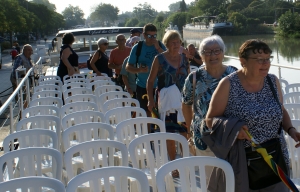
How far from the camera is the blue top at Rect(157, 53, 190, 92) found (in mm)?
4656

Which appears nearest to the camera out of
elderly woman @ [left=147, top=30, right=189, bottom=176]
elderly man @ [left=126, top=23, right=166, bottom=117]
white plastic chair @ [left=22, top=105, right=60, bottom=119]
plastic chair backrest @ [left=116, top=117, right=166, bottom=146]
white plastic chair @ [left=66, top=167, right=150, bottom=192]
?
white plastic chair @ [left=66, top=167, right=150, bottom=192]

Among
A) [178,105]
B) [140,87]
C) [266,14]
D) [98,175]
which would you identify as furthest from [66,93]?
[266,14]

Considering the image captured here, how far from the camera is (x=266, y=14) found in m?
74.1

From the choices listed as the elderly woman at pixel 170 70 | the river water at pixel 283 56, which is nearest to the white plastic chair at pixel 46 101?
the elderly woman at pixel 170 70

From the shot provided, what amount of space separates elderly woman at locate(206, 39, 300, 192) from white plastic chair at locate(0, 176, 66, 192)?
1114mm

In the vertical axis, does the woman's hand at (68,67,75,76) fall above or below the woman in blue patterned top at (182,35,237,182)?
below

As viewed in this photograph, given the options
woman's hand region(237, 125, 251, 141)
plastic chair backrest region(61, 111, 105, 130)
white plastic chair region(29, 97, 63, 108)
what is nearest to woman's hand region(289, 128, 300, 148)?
woman's hand region(237, 125, 251, 141)

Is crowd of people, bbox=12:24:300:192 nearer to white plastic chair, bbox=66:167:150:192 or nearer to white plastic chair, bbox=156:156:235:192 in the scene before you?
white plastic chair, bbox=156:156:235:192

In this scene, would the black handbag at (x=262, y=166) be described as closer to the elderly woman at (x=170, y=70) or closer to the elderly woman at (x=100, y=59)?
the elderly woman at (x=170, y=70)

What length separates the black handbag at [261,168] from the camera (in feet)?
9.34

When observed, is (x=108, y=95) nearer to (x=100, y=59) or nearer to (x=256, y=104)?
(x=100, y=59)

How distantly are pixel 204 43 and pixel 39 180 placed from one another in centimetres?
166

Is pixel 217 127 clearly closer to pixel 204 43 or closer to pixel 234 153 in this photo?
pixel 234 153

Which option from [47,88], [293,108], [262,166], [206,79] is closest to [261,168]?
[262,166]
